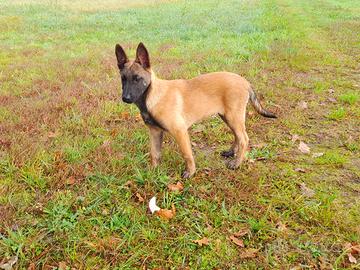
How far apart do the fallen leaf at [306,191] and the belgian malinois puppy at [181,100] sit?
2.95ft

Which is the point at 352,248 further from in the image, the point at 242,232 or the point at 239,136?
the point at 239,136

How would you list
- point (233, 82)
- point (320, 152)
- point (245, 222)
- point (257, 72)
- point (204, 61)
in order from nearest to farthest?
point (245, 222) → point (233, 82) → point (320, 152) → point (257, 72) → point (204, 61)

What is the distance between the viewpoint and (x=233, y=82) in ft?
15.4

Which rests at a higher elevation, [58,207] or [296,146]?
[58,207]

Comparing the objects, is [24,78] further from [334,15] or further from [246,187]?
[334,15]

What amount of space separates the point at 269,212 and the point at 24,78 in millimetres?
7512

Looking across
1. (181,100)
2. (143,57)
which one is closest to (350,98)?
(181,100)

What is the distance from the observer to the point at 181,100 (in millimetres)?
4574

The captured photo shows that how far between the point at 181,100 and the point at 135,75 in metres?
0.76

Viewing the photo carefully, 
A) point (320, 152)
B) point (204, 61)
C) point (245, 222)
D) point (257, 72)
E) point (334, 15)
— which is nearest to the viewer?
point (245, 222)

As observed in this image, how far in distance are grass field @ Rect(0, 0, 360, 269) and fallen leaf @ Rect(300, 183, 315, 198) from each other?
0.07 ft

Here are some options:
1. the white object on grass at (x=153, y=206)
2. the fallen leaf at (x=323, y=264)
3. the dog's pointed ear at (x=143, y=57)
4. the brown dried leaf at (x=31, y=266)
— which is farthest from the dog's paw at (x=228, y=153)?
the brown dried leaf at (x=31, y=266)

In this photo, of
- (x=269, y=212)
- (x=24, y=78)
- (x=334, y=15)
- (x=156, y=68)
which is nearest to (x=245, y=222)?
(x=269, y=212)

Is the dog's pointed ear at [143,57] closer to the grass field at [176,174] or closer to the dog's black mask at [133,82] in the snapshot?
the dog's black mask at [133,82]
